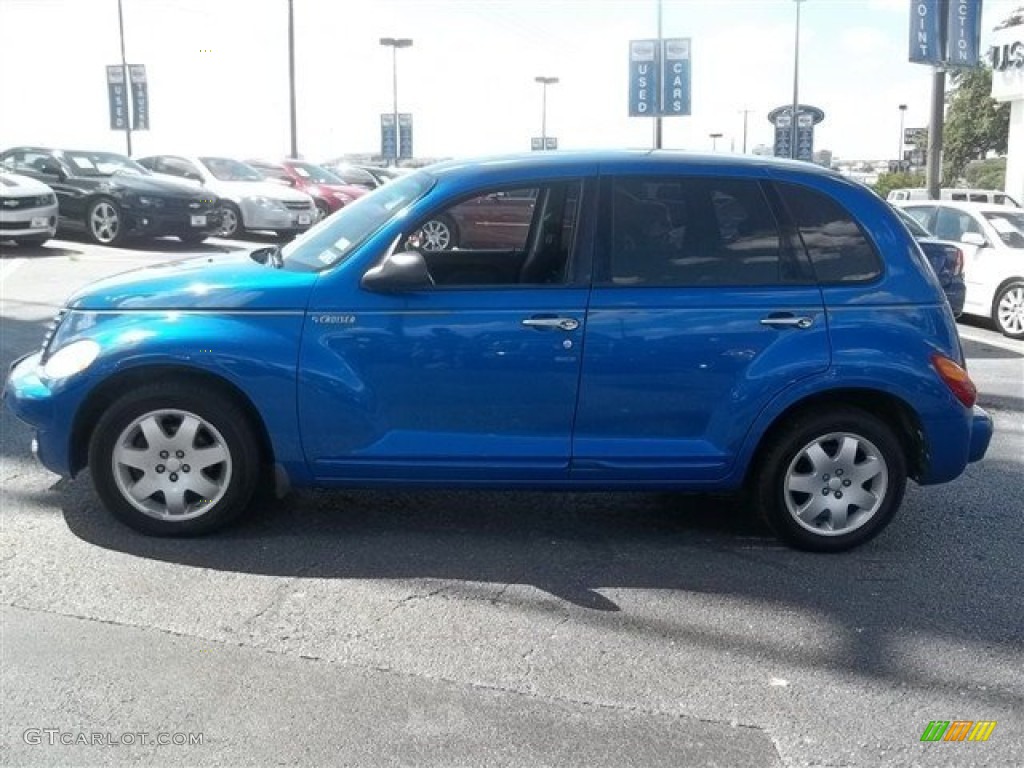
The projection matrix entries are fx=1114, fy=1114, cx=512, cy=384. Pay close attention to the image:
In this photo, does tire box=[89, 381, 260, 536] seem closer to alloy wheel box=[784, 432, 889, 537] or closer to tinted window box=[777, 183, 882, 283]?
alloy wheel box=[784, 432, 889, 537]

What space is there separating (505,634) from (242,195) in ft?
56.1

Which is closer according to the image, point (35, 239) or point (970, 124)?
point (35, 239)

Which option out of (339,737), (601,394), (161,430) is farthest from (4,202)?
(339,737)

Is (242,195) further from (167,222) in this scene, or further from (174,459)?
(174,459)

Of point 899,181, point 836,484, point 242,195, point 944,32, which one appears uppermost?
point 944,32

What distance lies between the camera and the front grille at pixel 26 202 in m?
16.0

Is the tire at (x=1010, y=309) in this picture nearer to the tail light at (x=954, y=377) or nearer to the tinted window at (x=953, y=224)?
the tinted window at (x=953, y=224)

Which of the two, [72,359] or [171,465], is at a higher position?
[72,359]

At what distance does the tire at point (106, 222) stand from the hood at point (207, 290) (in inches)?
541

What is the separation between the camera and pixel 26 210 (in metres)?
16.2

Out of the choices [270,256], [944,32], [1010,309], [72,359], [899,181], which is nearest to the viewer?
[72,359]

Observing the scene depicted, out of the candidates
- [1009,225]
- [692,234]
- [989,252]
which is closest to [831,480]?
[692,234]

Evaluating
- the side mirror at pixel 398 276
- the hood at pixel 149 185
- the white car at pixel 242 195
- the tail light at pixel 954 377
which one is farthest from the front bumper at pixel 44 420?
the white car at pixel 242 195

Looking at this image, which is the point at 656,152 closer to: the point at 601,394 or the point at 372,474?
the point at 601,394
